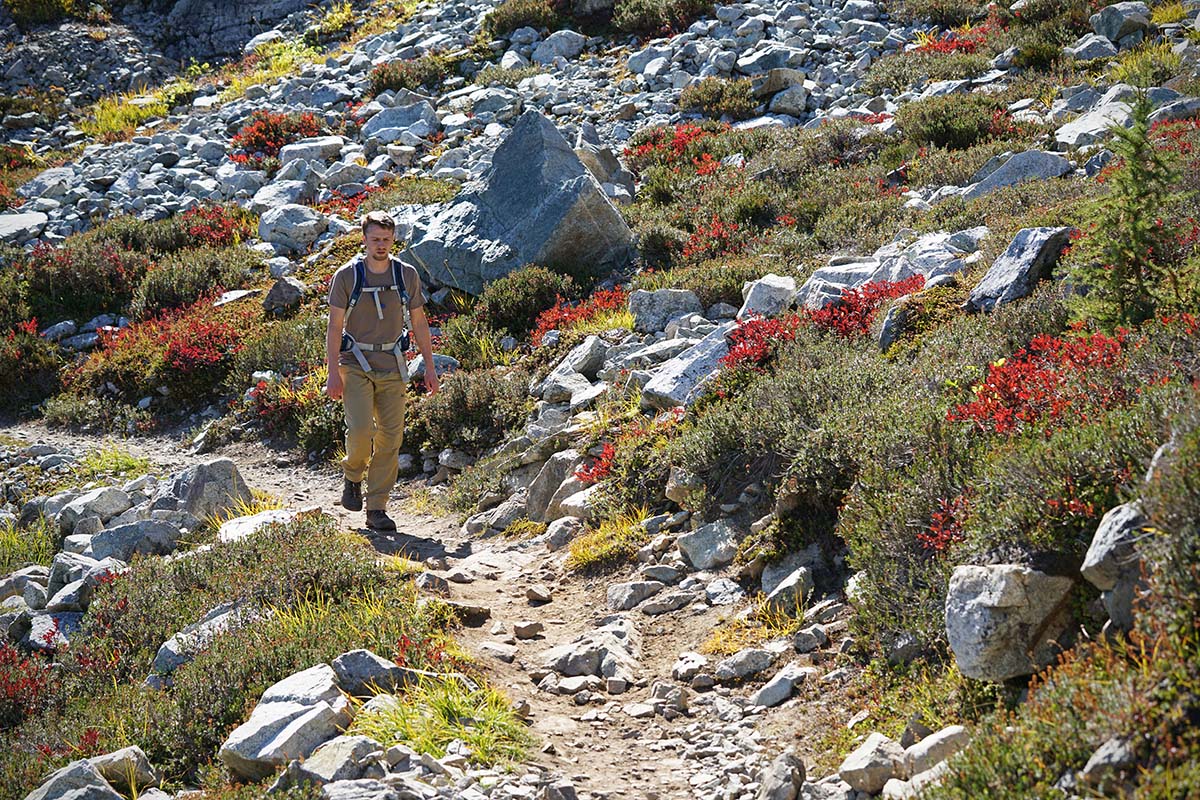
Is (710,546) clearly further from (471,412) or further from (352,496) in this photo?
(471,412)

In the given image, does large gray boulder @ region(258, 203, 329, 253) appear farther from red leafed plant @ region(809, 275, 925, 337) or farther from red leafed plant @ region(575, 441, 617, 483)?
red leafed plant @ region(809, 275, 925, 337)

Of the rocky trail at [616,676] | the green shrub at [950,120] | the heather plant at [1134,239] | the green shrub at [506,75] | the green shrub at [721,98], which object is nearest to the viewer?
the rocky trail at [616,676]

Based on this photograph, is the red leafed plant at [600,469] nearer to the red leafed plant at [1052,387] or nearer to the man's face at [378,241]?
the man's face at [378,241]

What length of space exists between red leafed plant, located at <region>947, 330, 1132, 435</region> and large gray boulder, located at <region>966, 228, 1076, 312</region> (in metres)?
1.42

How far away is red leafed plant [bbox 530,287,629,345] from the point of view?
447 inches

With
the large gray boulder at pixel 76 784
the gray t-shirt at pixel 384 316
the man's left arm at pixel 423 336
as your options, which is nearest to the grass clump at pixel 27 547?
the gray t-shirt at pixel 384 316

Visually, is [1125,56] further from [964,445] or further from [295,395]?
[295,395]

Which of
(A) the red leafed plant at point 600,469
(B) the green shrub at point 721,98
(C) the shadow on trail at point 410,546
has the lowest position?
(C) the shadow on trail at point 410,546

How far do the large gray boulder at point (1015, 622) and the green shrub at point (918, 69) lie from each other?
42.0ft

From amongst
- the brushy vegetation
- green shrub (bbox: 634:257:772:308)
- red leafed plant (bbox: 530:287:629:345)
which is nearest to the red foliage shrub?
red leafed plant (bbox: 530:287:629:345)

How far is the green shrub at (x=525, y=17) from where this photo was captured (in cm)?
2184

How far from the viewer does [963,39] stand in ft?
53.6

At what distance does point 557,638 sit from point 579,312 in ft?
18.8

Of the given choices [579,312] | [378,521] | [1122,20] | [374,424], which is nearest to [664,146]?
[579,312]
